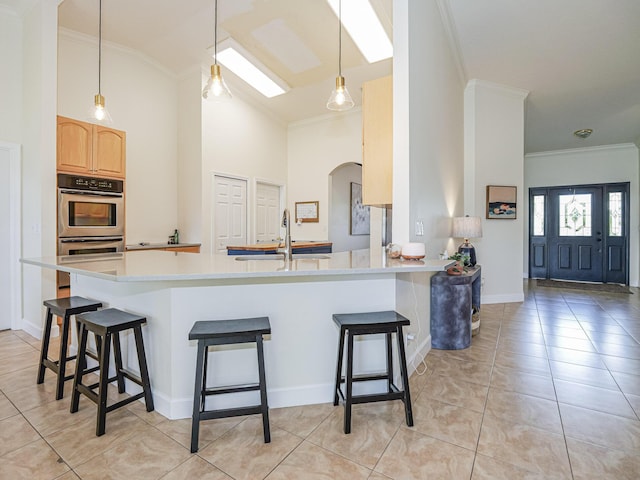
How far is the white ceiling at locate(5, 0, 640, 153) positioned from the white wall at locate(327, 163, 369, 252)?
175 cm

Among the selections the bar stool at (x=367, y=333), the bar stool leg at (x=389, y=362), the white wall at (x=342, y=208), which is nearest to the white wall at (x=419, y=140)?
the bar stool leg at (x=389, y=362)

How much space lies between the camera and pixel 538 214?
719cm

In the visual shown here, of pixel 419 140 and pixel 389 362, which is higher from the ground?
pixel 419 140

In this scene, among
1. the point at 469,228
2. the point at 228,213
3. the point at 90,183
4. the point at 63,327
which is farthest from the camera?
the point at 228,213

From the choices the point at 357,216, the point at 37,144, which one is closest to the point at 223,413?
the point at 37,144

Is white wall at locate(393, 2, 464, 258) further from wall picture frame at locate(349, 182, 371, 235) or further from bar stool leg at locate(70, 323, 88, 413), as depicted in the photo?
wall picture frame at locate(349, 182, 371, 235)

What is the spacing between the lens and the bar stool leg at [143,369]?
5.96ft

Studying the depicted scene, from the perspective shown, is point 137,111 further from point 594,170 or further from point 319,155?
point 594,170

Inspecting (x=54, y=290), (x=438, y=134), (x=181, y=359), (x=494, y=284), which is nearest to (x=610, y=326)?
(x=494, y=284)

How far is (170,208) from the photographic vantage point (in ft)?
17.3

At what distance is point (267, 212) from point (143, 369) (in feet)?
15.7

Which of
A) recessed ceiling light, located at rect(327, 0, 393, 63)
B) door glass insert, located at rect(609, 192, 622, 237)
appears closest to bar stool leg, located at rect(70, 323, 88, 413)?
recessed ceiling light, located at rect(327, 0, 393, 63)

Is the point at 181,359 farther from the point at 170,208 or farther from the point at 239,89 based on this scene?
the point at 239,89

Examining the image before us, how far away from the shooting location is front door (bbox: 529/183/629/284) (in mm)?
6504
